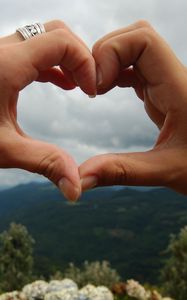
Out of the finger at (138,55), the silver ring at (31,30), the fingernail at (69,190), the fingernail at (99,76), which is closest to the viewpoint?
the fingernail at (69,190)

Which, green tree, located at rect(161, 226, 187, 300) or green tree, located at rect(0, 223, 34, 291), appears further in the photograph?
green tree, located at rect(0, 223, 34, 291)

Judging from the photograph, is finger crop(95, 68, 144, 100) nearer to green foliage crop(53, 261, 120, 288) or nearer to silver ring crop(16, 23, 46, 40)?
silver ring crop(16, 23, 46, 40)

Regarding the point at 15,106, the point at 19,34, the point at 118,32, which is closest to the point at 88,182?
the point at 15,106

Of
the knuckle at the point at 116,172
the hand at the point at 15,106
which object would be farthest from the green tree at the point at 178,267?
the hand at the point at 15,106

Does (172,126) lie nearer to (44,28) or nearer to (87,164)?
(87,164)

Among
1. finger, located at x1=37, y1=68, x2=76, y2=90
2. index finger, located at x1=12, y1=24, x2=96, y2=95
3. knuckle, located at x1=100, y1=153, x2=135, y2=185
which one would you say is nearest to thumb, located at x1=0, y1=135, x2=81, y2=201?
knuckle, located at x1=100, y1=153, x2=135, y2=185

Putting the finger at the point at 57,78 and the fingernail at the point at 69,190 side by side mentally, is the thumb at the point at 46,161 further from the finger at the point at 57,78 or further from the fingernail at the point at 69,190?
the finger at the point at 57,78

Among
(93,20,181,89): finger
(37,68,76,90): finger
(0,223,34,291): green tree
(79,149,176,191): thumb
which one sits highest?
(93,20,181,89): finger

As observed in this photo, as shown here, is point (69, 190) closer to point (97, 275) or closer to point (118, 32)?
point (118, 32)
